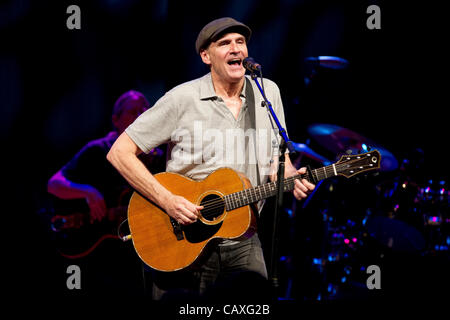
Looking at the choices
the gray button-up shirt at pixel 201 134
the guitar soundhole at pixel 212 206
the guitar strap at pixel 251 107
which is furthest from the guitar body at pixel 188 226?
the guitar strap at pixel 251 107

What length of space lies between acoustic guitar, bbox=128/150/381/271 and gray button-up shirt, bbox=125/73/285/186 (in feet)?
0.36

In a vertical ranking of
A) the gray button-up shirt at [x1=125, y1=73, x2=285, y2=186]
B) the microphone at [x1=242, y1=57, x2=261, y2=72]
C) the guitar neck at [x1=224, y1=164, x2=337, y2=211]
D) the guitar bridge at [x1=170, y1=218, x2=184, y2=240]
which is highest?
the microphone at [x1=242, y1=57, x2=261, y2=72]

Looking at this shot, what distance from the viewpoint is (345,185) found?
5.12 m

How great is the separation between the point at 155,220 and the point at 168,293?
0.53 m

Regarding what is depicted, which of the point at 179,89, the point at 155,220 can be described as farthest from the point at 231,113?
the point at 155,220

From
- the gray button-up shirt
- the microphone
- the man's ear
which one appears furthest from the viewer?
the man's ear

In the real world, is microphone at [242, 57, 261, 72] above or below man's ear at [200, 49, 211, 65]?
below

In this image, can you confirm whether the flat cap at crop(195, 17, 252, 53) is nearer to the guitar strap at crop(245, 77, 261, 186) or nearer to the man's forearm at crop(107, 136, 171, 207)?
the guitar strap at crop(245, 77, 261, 186)

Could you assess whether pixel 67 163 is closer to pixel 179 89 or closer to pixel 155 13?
pixel 155 13

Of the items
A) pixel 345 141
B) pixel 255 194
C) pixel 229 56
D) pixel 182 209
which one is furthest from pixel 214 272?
pixel 345 141

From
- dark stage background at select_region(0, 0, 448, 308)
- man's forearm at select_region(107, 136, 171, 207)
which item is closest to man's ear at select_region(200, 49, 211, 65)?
man's forearm at select_region(107, 136, 171, 207)

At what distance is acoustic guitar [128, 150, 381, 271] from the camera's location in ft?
9.07

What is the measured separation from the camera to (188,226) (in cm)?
287
